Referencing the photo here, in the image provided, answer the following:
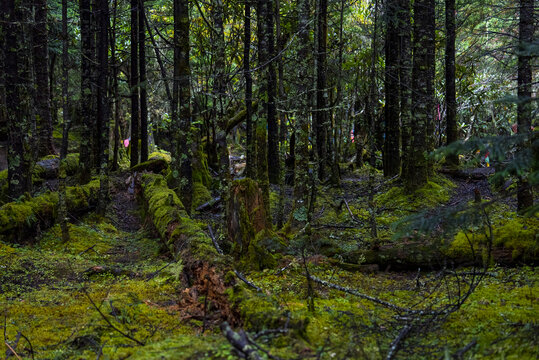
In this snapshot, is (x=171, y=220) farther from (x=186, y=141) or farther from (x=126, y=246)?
(x=186, y=141)

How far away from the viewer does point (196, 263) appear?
675cm

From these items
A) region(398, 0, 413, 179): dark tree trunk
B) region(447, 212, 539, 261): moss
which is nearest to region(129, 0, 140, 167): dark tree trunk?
region(398, 0, 413, 179): dark tree trunk

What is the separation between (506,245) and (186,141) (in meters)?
7.77

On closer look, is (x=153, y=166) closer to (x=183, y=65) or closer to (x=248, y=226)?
(x=183, y=65)

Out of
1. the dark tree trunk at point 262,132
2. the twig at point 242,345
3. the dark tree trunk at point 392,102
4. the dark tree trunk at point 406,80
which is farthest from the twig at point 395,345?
the dark tree trunk at point 392,102

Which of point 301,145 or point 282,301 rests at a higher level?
point 301,145

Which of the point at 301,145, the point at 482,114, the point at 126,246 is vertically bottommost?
the point at 126,246

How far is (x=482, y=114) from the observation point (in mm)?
26781

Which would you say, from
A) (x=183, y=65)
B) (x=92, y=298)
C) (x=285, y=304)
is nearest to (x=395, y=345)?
(x=285, y=304)

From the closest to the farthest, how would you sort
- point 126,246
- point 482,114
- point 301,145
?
1. point 301,145
2. point 126,246
3. point 482,114

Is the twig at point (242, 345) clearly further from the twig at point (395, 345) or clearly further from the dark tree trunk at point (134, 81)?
the dark tree trunk at point (134, 81)

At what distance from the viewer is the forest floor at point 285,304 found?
3.86 metres

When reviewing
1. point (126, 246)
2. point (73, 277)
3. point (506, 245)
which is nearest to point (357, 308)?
point (506, 245)

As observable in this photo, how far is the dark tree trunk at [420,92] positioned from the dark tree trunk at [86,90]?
30.7 feet
